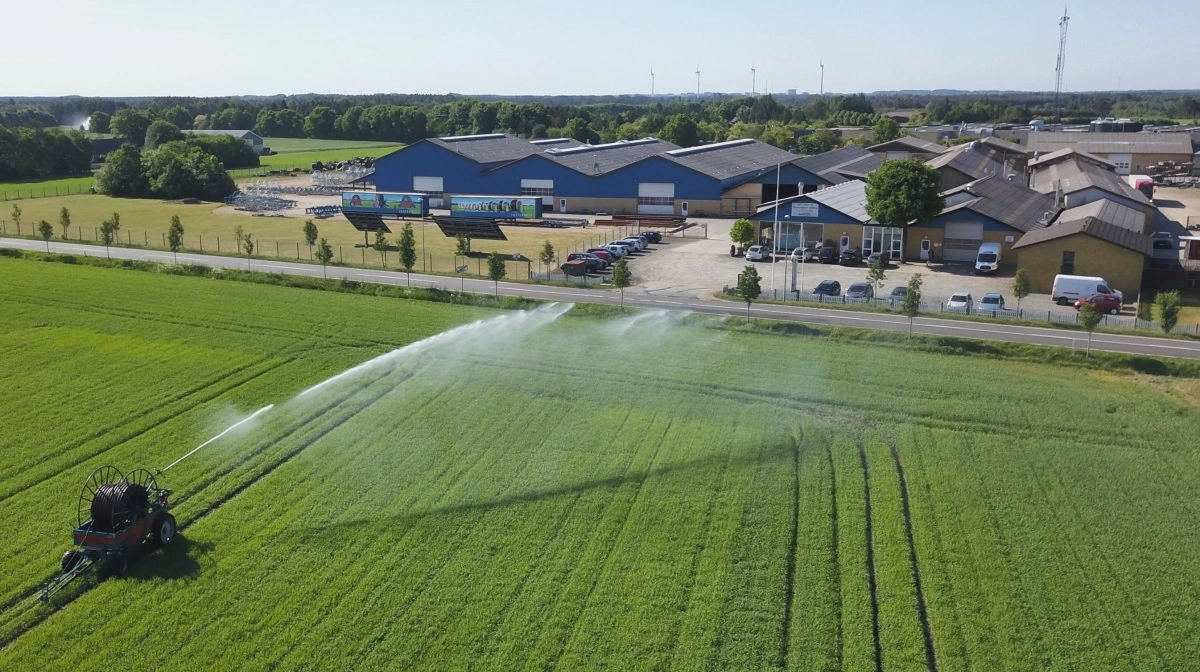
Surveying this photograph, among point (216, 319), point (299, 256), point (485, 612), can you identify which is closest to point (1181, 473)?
point (485, 612)

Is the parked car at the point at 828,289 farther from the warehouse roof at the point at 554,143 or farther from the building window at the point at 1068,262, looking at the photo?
the warehouse roof at the point at 554,143

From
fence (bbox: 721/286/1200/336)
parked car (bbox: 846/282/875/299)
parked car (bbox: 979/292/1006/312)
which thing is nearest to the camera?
fence (bbox: 721/286/1200/336)

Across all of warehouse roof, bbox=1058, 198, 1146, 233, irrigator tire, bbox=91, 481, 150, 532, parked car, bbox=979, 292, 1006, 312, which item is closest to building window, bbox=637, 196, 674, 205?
warehouse roof, bbox=1058, 198, 1146, 233

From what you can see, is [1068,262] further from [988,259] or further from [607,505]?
[607,505]

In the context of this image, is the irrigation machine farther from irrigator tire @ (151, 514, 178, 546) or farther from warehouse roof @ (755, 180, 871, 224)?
warehouse roof @ (755, 180, 871, 224)

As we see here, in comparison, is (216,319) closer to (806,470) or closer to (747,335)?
(747,335)

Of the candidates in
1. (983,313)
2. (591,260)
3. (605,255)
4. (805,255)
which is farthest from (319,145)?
(983,313)

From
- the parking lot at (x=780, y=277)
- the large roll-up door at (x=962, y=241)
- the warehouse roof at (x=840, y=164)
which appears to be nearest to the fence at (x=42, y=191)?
the parking lot at (x=780, y=277)
